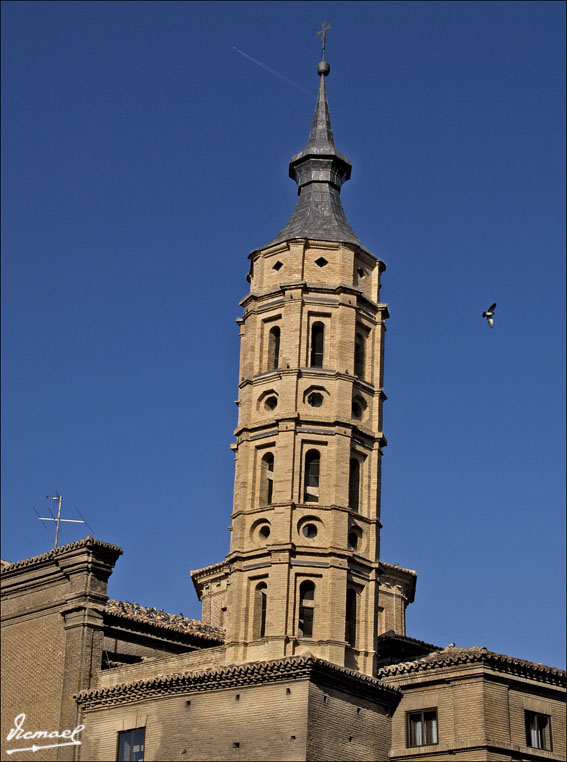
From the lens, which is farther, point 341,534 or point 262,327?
point 262,327

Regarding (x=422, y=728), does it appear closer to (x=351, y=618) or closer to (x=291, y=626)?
(x=351, y=618)

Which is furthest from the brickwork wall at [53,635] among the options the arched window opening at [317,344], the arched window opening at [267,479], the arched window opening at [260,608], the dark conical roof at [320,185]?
the dark conical roof at [320,185]

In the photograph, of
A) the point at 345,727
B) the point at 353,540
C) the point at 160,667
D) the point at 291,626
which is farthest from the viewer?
the point at 160,667

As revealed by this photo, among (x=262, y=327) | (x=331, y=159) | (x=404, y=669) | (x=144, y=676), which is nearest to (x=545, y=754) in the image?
(x=404, y=669)

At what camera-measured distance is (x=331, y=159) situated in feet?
169

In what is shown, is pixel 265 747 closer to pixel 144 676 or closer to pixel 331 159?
pixel 144 676

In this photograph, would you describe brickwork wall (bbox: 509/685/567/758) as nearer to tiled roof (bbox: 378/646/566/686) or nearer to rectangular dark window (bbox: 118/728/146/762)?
tiled roof (bbox: 378/646/566/686)

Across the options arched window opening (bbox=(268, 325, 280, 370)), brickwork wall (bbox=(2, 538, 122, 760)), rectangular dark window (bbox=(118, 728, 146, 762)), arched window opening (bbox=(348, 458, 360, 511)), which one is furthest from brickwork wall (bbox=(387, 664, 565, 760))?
arched window opening (bbox=(268, 325, 280, 370))

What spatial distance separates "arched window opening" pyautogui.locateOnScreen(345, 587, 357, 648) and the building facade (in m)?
0.05

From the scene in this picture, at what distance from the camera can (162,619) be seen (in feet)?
167

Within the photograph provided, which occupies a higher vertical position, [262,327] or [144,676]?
[262,327]

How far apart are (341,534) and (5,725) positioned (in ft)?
45.6

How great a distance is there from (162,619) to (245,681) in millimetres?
10439

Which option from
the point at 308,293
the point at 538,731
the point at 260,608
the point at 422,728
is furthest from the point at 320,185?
the point at 538,731
